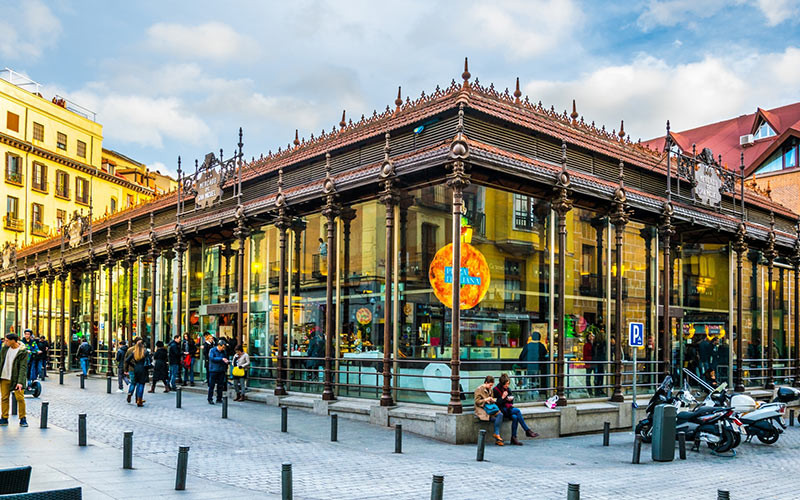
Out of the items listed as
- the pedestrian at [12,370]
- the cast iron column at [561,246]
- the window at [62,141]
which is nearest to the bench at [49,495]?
the pedestrian at [12,370]

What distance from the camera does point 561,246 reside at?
735 inches

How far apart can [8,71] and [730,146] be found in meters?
58.9

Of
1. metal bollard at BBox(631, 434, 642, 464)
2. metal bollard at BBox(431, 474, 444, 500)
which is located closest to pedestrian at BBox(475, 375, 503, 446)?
metal bollard at BBox(631, 434, 642, 464)

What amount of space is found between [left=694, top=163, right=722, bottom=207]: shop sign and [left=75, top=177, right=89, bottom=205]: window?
58193mm

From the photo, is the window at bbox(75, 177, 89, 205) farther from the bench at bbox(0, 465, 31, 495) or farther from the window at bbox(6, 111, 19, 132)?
the bench at bbox(0, 465, 31, 495)

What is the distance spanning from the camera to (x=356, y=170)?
62.7 ft

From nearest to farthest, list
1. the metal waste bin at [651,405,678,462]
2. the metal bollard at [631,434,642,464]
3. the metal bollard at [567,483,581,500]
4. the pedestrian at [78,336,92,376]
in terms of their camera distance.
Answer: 1. the metal bollard at [567,483,581,500]
2. the metal bollard at [631,434,642,464]
3. the metal waste bin at [651,405,678,462]
4. the pedestrian at [78,336,92,376]

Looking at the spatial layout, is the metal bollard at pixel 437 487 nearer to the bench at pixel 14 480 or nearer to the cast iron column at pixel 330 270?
the bench at pixel 14 480

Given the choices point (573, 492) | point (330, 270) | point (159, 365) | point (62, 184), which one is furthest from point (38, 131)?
point (573, 492)

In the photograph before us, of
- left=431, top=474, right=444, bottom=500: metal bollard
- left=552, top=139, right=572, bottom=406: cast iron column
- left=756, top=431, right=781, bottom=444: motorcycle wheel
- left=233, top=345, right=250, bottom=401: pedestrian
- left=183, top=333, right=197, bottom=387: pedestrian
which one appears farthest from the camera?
left=183, top=333, right=197, bottom=387: pedestrian

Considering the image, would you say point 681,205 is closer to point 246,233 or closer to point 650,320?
point 650,320

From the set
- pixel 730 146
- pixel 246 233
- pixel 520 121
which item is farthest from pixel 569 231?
pixel 730 146

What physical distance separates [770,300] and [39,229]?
56427mm

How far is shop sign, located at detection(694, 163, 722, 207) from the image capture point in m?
23.9
